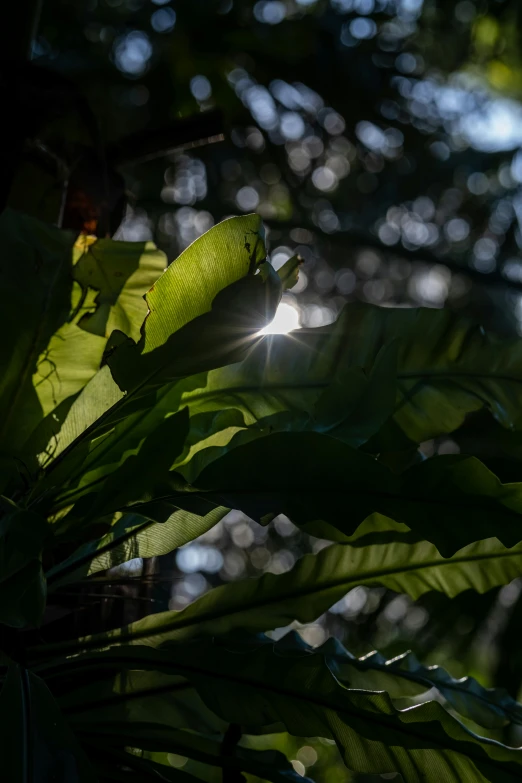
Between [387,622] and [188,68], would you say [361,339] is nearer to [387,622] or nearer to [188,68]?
[188,68]

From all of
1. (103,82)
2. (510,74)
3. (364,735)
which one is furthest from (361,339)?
(510,74)

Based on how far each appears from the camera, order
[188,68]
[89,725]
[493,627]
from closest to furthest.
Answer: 1. [89,725]
2. [493,627]
3. [188,68]

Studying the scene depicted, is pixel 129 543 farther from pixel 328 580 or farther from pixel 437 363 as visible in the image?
pixel 437 363

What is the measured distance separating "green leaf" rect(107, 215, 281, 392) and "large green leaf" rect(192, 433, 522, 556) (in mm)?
73

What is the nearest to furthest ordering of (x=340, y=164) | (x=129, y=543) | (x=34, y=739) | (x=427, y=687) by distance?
1. (x=34, y=739)
2. (x=129, y=543)
3. (x=427, y=687)
4. (x=340, y=164)

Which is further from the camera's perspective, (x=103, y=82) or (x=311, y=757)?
(x=311, y=757)

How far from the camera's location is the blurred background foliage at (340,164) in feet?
4.98

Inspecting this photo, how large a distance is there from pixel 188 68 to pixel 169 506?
5.06 feet

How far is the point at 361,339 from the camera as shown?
0.70 metres

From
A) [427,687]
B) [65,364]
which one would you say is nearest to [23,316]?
[65,364]

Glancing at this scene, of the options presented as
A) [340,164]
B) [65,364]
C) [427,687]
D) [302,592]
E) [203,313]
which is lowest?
[340,164]

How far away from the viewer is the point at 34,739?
1.56ft

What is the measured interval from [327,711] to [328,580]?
0.14m

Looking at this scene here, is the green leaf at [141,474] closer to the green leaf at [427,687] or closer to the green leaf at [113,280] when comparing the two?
the green leaf at [113,280]
